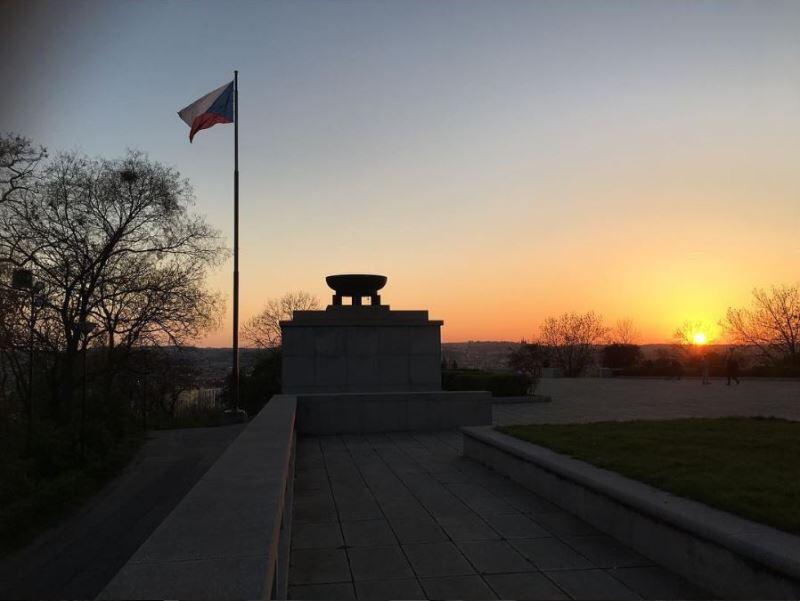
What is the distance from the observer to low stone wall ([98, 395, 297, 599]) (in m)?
2.21

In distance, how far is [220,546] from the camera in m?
2.71

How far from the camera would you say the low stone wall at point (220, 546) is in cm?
221

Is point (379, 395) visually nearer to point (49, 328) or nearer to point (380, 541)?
point (380, 541)

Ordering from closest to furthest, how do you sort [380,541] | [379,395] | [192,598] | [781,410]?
[192,598], [380,541], [379,395], [781,410]

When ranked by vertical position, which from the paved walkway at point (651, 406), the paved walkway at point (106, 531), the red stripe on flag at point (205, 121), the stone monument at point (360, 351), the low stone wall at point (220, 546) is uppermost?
the red stripe on flag at point (205, 121)

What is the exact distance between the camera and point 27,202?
907 inches

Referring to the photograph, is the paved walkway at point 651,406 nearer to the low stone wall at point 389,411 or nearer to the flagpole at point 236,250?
the low stone wall at point 389,411

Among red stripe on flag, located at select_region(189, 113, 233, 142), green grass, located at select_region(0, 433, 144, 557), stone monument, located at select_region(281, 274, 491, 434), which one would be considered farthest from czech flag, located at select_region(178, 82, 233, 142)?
green grass, located at select_region(0, 433, 144, 557)

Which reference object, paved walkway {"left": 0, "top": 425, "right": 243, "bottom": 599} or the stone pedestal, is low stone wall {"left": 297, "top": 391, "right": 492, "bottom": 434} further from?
the stone pedestal

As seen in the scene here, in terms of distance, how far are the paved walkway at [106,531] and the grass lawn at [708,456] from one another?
6156 millimetres

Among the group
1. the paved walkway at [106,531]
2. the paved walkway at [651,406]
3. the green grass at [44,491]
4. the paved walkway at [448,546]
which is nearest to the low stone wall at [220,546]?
the paved walkway at [448,546]

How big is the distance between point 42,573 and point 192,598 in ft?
28.4

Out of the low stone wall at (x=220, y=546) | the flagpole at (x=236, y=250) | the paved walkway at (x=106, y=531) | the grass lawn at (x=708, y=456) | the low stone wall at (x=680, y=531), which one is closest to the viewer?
the low stone wall at (x=220, y=546)

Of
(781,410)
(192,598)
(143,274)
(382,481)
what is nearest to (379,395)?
(382,481)
